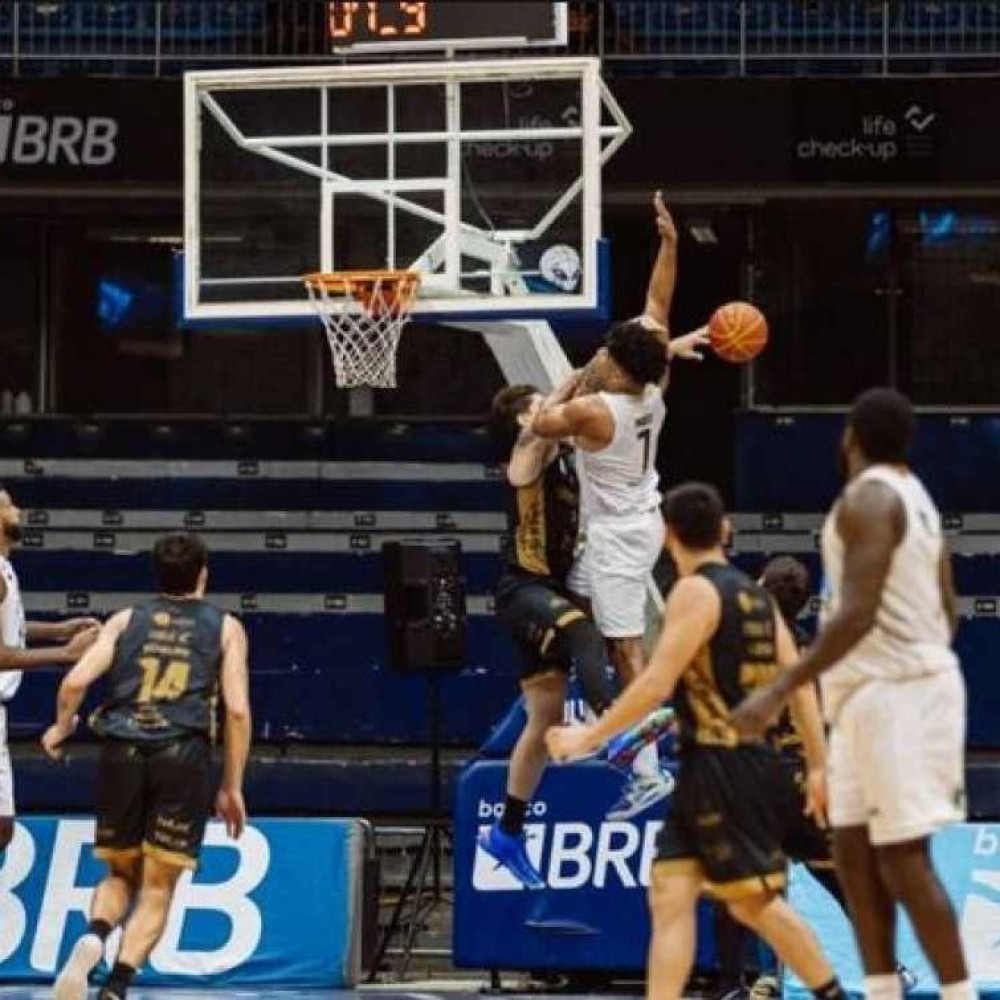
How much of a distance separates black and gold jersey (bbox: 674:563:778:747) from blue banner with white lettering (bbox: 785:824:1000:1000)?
340cm

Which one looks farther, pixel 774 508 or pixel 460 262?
pixel 774 508

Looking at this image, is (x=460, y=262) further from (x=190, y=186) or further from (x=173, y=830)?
(x=173, y=830)

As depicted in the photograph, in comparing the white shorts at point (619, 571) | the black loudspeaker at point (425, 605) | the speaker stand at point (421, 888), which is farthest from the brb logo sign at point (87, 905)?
the white shorts at point (619, 571)

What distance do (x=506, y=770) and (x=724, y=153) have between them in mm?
7425

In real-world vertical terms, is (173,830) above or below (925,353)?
below

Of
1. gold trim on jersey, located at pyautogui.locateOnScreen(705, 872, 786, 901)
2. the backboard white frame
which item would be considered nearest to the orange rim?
the backboard white frame

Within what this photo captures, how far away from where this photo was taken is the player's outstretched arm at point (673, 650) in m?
10.3

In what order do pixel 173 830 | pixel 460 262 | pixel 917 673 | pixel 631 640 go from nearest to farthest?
pixel 917 673, pixel 173 830, pixel 631 640, pixel 460 262

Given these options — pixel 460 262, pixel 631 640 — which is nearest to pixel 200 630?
pixel 631 640

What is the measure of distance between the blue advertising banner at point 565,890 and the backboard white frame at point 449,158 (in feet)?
7.96

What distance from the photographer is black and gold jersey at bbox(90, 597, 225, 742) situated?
12570mm

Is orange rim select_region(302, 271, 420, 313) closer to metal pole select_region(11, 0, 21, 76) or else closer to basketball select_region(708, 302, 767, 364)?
basketball select_region(708, 302, 767, 364)

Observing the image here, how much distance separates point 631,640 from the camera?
1372 centimetres

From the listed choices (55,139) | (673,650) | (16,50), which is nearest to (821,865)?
(673,650)
